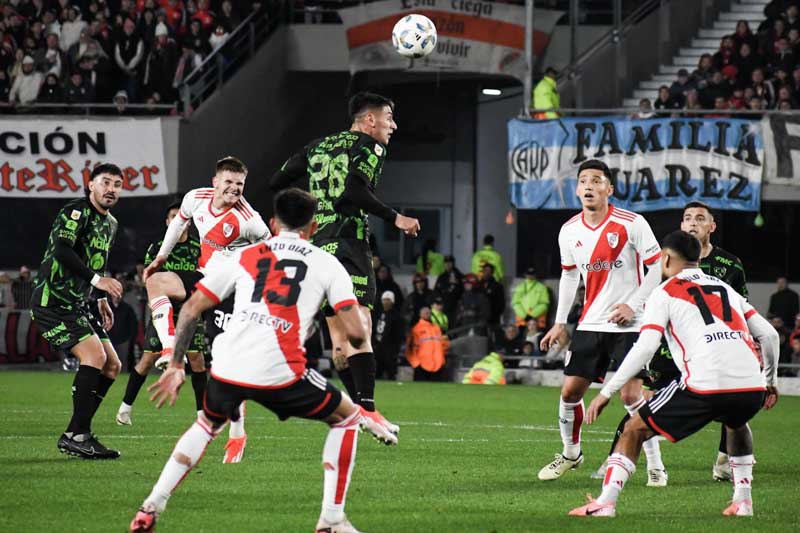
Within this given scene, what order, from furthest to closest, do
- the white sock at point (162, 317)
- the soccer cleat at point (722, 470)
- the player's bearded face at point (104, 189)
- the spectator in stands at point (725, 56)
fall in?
the spectator in stands at point (725, 56)
the white sock at point (162, 317)
the player's bearded face at point (104, 189)
the soccer cleat at point (722, 470)

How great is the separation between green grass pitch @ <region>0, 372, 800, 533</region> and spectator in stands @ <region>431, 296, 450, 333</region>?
8.53m

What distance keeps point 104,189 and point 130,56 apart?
1635cm

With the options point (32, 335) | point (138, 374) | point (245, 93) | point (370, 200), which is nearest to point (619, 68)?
point (245, 93)

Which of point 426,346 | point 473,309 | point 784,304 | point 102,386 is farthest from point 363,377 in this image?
point 473,309

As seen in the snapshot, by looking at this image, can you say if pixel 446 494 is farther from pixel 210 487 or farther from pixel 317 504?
pixel 210 487

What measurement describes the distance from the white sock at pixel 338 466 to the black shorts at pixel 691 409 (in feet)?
6.11

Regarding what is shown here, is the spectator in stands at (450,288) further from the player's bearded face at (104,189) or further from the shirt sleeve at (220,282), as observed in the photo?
the shirt sleeve at (220,282)

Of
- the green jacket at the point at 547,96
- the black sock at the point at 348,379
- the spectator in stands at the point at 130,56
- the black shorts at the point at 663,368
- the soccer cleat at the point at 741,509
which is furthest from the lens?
the spectator in stands at the point at 130,56

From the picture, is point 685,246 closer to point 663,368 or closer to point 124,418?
point 663,368

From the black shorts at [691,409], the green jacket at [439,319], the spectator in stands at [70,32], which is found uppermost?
the spectator in stands at [70,32]

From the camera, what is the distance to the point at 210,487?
29.1ft

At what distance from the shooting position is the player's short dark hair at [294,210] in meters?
6.99

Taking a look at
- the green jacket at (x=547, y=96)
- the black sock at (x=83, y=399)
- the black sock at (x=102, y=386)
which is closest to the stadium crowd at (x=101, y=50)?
the green jacket at (x=547, y=96)

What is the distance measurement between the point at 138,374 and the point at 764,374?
699 centimetres
